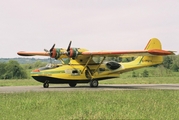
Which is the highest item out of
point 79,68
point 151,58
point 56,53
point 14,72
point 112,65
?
point 56,53

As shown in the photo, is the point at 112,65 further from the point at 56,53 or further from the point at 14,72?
the point at 14,72

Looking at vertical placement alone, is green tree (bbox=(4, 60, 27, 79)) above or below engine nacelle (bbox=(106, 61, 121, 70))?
below

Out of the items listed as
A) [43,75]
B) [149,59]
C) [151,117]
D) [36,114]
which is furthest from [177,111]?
[149,59]

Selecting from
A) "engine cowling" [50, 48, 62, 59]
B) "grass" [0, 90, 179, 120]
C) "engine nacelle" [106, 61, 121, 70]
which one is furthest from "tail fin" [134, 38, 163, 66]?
"grass" [0, 90, 179, 120]

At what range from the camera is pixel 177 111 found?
1328cm

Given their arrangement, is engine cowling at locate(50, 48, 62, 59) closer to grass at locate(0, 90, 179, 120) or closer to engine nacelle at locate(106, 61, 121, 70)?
engine nacelle at locate(106, 61, 121, 70)

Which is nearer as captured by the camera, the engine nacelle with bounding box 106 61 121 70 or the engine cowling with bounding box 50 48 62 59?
the engine cowling with bounding box 50 48 62 59

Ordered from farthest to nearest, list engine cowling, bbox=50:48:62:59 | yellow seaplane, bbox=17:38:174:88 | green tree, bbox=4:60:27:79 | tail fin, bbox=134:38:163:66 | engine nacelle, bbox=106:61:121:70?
green tree, bbox=4:60:27:79 < tail fin, bbox=134:38:163:66 < engine nacelle, bbox=106:61:121:70 < engine cowling, bbox=50:48:62:59 < yellow seaplane, bbox=17:38:174:88

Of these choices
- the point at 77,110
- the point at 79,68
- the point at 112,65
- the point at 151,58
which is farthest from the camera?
the point at 151,58

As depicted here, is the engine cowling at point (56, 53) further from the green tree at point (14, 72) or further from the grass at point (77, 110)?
the green tree at point (14, 72)

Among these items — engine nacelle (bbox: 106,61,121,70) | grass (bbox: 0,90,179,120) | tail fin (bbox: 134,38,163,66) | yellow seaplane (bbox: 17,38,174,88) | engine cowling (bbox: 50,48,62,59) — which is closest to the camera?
grass (bbox: 0,90,179,120)

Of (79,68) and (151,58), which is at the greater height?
(151,58)

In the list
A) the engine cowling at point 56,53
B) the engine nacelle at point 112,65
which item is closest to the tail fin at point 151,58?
the engine nacelle at point 112,65

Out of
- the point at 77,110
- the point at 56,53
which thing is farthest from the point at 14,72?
the point at 77,110
